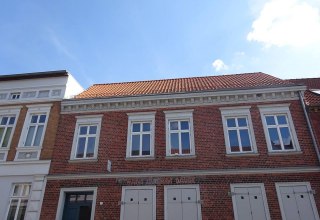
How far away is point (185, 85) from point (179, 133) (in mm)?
3643

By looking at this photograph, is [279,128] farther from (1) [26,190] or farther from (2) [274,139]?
(1) [26,190]

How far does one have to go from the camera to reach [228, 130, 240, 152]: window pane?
39.2ft

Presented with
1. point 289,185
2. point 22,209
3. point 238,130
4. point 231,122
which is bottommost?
point 22,209

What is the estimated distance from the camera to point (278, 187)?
35.8 ft

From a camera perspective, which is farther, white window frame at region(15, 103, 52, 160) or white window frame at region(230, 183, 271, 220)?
white window frame at region(15, 103, 52, 160)

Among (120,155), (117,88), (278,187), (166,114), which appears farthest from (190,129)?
(117,88)

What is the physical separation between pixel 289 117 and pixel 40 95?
12.4 meters

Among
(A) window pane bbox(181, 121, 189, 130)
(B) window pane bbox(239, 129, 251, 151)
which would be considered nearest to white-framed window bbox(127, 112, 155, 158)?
(A) window pane bbox(181, 121, 189, 130)

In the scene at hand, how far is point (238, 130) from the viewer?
12391 millimetres

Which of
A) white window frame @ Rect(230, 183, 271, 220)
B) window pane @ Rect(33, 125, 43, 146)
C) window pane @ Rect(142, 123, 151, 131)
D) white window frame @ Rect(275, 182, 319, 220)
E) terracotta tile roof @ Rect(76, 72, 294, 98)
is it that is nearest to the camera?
white window frame @ Rect(275, 182, 319, 220)

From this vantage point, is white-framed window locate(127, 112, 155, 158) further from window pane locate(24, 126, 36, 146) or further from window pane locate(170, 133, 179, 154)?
window pane locate(24, 126, 36, 146)

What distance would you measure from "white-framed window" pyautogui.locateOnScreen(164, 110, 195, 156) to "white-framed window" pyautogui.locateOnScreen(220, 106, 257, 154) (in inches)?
61.1

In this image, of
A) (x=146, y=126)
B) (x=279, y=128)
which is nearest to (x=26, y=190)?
(x=146, y=126)

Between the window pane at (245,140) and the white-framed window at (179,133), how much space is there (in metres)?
2.17
